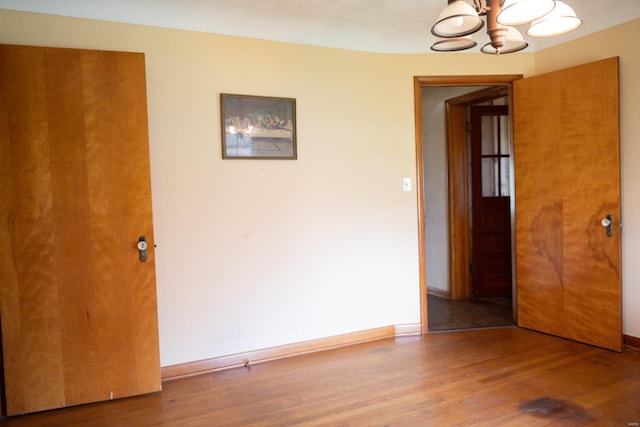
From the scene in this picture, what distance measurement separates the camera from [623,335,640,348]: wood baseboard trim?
2.96 metres

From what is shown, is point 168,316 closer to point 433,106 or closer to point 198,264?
point 198,264

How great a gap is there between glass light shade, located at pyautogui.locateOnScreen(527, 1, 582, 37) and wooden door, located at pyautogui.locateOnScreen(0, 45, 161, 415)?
200 cm

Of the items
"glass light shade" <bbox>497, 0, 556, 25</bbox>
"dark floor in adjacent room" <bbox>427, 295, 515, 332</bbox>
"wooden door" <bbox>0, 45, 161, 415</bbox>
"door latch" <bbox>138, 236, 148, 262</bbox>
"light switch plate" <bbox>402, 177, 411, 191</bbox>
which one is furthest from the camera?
"dark floor in adjacent room" <bbox>427, 295, 515, 332</bbox>

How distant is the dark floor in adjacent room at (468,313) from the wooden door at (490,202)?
0.74 ft

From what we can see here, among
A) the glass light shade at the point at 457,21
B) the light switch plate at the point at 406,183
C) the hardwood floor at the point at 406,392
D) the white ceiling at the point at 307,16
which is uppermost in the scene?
the white ceiling at the point at 307,16

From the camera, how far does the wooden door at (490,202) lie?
452 cm

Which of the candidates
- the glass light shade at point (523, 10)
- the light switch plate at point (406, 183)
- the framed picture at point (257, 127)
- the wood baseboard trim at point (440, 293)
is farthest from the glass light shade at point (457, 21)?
the wood baseboard trim at point (440, 293)

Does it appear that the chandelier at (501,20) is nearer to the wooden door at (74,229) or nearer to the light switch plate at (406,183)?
the light switch plate at (406,183)

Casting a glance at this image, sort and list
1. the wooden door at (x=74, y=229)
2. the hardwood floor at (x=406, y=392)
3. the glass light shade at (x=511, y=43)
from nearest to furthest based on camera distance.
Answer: the glass light shade at (x=511, y=43)
the hardwood floor at (x=406, y=392)
the wooden door at (x=74, y=229)

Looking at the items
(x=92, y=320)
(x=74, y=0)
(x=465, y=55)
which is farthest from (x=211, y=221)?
(x=465, y=55)

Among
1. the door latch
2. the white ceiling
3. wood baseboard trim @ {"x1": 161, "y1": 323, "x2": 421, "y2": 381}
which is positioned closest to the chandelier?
the white ceiling

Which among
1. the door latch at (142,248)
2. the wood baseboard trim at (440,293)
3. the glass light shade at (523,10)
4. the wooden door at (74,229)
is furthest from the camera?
the wood baseboard trim at (440,293)

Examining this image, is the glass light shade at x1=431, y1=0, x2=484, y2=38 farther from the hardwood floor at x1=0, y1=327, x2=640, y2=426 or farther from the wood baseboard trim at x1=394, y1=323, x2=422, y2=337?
the wood baseboard trim at x1=394, y1=323, x2=422, y2=337

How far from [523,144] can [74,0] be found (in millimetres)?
3143
